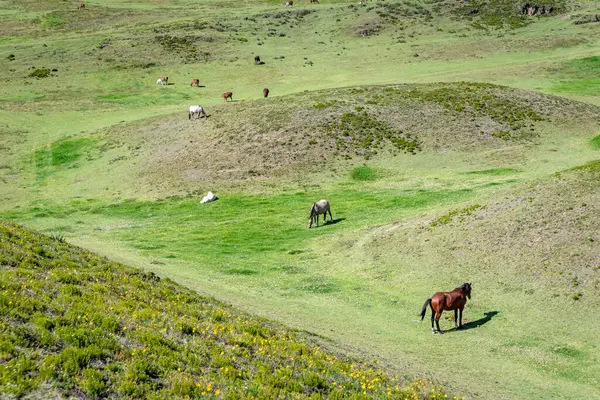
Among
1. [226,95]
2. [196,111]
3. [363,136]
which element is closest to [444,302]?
[363,136]

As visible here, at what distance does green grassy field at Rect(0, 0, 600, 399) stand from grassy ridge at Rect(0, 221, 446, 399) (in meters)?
3.79

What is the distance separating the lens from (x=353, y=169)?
63938mm

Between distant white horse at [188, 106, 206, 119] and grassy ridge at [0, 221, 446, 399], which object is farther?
distant white horse at [188, 106, 206, 119]

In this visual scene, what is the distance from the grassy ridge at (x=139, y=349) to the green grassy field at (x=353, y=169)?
379cm

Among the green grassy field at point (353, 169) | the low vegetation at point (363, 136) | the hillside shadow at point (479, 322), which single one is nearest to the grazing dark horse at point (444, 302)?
the hillside shadow at point (479, 322)

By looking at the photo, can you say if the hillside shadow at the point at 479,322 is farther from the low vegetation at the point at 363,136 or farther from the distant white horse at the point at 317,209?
the low vegetation at the point at 363,136

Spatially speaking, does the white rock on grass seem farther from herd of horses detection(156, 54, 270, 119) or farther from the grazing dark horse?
the grazing dark horse

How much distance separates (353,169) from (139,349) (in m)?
50.6

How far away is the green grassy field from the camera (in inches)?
1057

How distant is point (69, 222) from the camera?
1998 inches

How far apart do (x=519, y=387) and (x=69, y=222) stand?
141 ft

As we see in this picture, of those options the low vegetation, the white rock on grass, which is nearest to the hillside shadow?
the white rock on grass

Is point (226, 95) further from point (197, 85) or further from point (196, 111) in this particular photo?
point (197, 85)

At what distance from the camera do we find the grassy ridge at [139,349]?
13.0 meters
